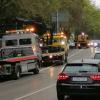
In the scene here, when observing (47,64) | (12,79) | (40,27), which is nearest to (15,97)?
(12,79)

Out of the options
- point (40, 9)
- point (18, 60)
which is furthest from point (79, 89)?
point (40, 9)

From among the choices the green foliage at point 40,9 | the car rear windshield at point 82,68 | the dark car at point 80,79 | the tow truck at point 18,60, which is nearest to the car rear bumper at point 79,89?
the dark car at point 80,79

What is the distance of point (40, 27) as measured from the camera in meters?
60.0

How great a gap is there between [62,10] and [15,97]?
64.4 m

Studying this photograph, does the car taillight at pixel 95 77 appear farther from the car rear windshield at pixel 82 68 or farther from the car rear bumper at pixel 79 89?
the car rear windshield at pixel 82 68

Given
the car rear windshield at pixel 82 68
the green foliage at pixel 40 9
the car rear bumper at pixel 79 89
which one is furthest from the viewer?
the green foliage at pixel 40 9

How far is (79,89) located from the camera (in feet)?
55.9

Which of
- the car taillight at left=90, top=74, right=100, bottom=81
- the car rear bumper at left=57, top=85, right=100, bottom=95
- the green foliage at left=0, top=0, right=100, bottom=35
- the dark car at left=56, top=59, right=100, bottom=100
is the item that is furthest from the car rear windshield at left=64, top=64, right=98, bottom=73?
the green foliage at left=0, top=0, right=100, bottom=35

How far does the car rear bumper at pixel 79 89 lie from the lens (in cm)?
1695

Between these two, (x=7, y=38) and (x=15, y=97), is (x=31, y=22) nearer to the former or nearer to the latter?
(x=7, y=38)

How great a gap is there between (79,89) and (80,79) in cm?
33

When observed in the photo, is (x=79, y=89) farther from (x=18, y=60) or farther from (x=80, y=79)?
(x=18, y=60)

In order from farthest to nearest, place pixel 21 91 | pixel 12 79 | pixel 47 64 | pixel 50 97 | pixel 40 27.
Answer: pixel 40 27 → pixel 47 64 → pixel 12 79 → pixel 21 91 → pixel 50 97

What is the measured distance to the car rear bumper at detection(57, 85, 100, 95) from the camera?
55.6 feet
